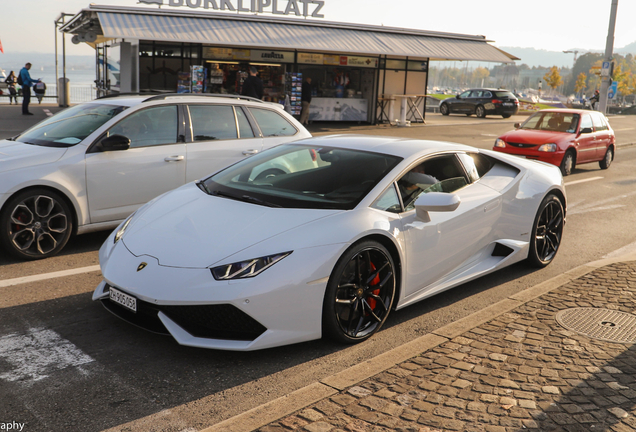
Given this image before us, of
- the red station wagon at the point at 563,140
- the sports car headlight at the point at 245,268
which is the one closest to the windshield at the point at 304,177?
the sports car headlight at the point at 245,268

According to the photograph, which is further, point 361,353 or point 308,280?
point 361,353

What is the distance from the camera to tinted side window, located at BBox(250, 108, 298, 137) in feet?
25.2

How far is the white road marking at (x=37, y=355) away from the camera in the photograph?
11.8ft

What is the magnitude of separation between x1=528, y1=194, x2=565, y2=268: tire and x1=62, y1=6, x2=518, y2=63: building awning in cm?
1551

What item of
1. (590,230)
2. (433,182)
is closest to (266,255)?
(433,182)

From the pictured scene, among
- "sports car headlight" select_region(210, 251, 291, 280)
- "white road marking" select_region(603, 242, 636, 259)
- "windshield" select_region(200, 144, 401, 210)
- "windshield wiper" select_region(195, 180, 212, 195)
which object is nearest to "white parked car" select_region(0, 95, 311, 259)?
"windshield wiper" select_region(195, 180, 212, 195)

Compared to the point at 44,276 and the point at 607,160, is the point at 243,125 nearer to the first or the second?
the point at 44,276

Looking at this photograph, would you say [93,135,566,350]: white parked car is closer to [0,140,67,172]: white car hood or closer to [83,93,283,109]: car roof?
[0,140,67,172]: white car hood

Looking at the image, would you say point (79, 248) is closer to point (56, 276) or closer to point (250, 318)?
point (56, 276)

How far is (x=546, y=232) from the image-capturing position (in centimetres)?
637

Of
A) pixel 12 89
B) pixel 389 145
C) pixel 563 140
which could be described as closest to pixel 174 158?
pixel 389 145

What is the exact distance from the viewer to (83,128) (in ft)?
21.2

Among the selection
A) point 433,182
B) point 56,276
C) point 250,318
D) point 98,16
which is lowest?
point 56,276

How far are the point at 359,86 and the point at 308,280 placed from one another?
24.3 metres
